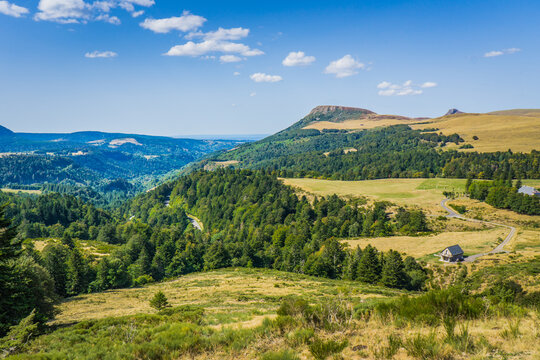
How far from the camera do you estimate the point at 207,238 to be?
116375 millimetres

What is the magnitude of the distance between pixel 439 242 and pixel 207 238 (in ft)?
281

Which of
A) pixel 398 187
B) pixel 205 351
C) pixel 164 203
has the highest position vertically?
pixel 205 351

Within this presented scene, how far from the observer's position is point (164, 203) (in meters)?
193

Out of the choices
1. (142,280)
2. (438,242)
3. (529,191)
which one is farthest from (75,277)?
(529,191)

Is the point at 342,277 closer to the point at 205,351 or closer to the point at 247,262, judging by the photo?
the point at 247,262

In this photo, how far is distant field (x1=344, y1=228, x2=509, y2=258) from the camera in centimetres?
6356

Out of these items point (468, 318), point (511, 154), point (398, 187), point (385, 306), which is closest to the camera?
point (468, 318)

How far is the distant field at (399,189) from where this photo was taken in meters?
110

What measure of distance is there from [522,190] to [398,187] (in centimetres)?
4597

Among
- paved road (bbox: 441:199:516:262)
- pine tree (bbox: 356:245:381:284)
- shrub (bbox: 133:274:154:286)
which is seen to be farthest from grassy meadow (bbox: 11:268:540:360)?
paved road (bbox: 441:199:516:262)

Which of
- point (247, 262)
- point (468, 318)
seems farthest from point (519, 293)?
point (247, 262)

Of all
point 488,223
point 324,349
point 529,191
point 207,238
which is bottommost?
point 207,238

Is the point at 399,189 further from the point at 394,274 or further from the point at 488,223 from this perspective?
the point at 394,274

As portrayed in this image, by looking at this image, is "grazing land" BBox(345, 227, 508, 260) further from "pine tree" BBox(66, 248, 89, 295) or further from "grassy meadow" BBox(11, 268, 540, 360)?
"pine tree" BBox(66, 248, 89, 295)
